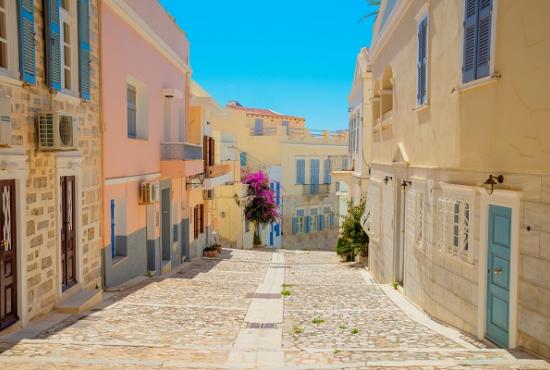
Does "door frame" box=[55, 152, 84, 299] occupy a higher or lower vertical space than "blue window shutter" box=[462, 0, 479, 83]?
lower

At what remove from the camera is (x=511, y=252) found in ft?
18.7

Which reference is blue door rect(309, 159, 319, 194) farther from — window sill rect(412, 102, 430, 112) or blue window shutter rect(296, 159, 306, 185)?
window sill rect(412, 102, 430, 112)

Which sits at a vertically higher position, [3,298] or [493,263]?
[493,263]

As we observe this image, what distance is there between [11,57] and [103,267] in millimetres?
4621

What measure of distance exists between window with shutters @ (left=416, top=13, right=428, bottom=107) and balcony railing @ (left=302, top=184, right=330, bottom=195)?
26.7m

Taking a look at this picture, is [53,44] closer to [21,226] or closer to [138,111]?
[21,226]

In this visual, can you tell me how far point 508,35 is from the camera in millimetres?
5684

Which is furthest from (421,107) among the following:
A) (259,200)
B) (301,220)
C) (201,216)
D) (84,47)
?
(301,220)

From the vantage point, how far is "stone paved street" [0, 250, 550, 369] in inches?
195

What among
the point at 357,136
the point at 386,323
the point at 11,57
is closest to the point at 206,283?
the point at 386,323

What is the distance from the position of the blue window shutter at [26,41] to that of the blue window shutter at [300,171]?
96.7 feet

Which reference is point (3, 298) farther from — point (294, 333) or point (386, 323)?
point (386, 323)

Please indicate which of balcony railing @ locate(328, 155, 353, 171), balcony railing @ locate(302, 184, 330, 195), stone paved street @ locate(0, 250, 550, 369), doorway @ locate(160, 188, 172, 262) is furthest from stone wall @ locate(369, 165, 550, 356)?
balcony railing @ locate(328, 155, 353, 171)

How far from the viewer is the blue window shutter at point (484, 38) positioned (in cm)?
600
